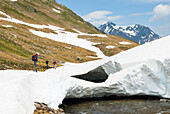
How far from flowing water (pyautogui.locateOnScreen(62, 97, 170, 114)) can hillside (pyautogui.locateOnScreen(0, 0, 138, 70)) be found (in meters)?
20.9

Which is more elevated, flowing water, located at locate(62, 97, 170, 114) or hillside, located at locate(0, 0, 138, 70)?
hillside, located at locate(0, 0, 138, 70)

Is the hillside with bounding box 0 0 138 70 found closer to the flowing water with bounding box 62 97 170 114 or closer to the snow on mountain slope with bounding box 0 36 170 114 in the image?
the snow on mountain slope with bounding box 0 36 170 114

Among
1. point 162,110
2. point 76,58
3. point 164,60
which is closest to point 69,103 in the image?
point 162,110

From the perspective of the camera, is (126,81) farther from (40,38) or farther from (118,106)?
(40,38)

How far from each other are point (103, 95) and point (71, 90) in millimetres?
4197

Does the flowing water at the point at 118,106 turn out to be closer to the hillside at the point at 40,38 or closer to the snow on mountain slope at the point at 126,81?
the snow on mountain slope at the point at 126,81

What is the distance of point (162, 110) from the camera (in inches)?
595

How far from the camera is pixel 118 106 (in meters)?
17.1

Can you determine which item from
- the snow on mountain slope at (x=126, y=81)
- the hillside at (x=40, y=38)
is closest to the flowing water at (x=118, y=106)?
the snow on mountain slope at (x=126, y=81)

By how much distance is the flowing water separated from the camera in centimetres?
1552

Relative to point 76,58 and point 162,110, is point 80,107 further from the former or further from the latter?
point 76,58

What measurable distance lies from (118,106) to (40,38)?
73.8 meters

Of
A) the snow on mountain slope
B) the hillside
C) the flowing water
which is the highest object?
the hillside

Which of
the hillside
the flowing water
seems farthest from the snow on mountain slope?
the hillside
